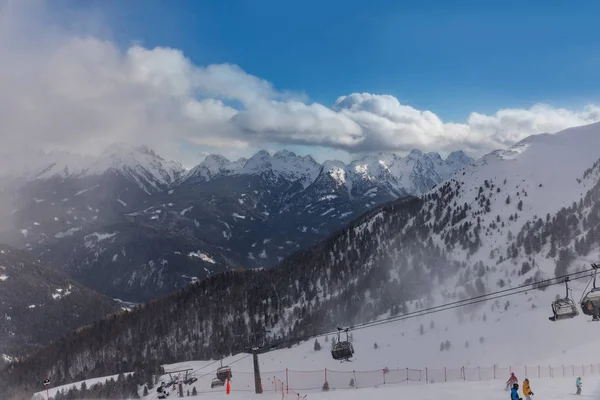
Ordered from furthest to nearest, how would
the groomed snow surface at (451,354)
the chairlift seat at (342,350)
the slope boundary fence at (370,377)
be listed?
the groomed snow surface at (451,354), the slope boundary fence at (370,377), the chairlift seat at (342,350)

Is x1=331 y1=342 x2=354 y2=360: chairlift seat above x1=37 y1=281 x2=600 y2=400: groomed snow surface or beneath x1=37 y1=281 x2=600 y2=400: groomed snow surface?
above

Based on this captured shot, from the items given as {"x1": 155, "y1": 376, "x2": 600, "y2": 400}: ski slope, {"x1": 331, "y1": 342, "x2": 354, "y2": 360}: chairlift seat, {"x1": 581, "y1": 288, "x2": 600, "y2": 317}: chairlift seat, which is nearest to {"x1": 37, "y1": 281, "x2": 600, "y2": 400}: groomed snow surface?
{"x1": 155, "y1": 376, "x2": 600, "y2": 400}: ski slope

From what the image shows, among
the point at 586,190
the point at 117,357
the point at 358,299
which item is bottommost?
the point at 117,357

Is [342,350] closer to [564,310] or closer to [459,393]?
[459,393]

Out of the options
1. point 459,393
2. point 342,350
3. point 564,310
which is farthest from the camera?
point 342,350

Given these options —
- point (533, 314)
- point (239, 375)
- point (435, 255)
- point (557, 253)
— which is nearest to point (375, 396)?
point (239, 375)

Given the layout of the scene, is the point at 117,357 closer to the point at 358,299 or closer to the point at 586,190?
the point at 358,299

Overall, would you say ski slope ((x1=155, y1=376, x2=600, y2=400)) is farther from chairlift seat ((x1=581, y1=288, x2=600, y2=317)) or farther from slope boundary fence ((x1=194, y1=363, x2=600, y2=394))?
slope boundary fence ((x1=194, y1=363, x2=600, y2=394))

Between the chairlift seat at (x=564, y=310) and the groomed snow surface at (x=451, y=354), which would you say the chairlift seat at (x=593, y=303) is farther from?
the groomed snow surface at (x=451, y=354)

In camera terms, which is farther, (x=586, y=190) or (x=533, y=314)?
(x=586, y=190)

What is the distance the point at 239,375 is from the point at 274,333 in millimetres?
79885

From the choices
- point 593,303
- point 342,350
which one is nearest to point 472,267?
point 342,350

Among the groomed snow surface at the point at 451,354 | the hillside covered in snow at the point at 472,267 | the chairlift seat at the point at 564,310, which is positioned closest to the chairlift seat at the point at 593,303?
the chairlift seat at the point at 564,310

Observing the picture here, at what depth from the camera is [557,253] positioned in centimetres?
13562
